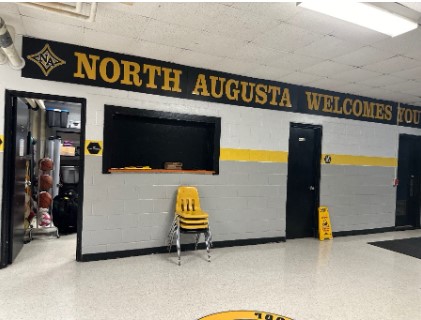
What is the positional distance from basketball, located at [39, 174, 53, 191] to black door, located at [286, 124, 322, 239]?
4.40 metres

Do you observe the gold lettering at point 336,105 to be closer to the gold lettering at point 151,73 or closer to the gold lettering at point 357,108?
the gold lettering at point 357,108

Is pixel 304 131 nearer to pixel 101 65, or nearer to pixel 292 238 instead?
pixel 292 238

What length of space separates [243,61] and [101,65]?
1.93m

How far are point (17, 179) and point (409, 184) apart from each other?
26.0ft

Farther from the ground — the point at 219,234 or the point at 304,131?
the point at 304,131

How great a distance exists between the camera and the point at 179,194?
14.9ft

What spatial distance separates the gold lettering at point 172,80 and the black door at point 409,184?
5.56m

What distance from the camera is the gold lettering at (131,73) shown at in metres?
4.22

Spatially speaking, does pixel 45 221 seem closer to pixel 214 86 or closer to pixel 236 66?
pixel 214 86

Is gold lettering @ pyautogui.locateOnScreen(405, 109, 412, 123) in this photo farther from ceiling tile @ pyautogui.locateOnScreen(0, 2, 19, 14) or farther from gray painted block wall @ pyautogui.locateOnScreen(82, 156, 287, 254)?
ceiling tile @ pyautogui.locateOnScreen(0, 2, 19, 14)

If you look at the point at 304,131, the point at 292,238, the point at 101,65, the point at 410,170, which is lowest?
the point at 292,238

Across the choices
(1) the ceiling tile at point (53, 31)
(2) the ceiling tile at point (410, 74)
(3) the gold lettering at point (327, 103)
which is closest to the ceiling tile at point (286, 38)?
(2) the ceiling tile at point (410, 74)

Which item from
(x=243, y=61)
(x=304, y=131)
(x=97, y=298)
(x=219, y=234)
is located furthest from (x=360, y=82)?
(x=97, y=298)

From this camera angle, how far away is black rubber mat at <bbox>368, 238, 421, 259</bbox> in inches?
203
